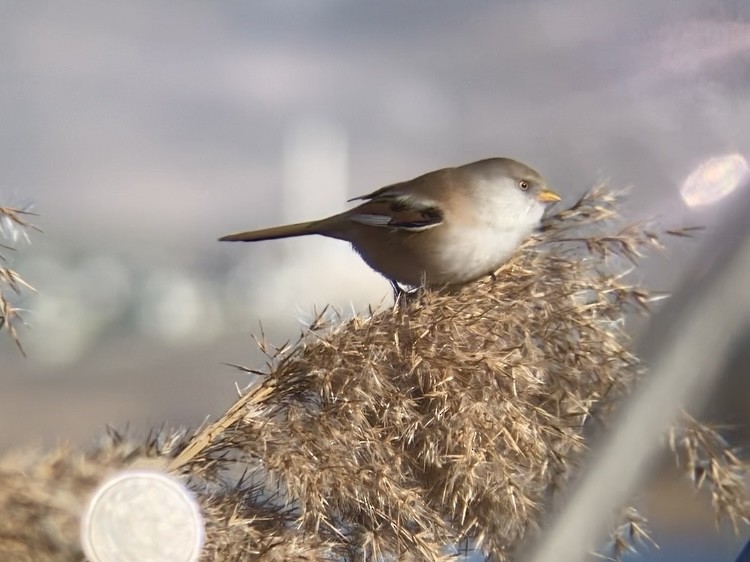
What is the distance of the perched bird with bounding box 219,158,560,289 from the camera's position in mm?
693

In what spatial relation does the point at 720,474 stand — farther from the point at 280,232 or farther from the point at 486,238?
the point at 280,232

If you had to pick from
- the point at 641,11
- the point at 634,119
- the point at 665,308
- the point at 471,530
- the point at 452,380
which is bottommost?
the point at 471,530

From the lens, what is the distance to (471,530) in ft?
1.92


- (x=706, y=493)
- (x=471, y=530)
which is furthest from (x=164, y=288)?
(x=706, y=493)

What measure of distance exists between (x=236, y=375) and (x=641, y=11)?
0.61 meters

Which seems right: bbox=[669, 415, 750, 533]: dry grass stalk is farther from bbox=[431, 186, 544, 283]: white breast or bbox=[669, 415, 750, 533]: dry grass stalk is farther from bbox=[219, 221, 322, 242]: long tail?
bbox=[219, 221, 322, 242]: long tail

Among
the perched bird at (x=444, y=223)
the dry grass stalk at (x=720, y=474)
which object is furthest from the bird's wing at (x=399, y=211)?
the dry grass stalk at (x=720, y=474)

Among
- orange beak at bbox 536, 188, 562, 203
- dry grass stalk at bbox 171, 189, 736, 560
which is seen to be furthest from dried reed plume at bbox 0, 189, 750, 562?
orange beak at bbox 536, 188, 562, 203

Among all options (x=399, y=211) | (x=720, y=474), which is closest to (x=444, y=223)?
(x=399, y=211)

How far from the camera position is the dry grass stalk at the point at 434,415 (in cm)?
52

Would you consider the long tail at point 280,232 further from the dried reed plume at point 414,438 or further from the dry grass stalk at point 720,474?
the dry grass stalk at point 720,474

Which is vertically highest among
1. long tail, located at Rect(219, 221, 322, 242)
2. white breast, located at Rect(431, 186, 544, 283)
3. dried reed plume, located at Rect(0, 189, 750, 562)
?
white breast, located at Rect(431, 186, 544, 283)

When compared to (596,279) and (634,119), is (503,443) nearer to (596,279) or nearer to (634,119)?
(596,279)

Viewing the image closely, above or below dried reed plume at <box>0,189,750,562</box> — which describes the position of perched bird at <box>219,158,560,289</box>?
above
